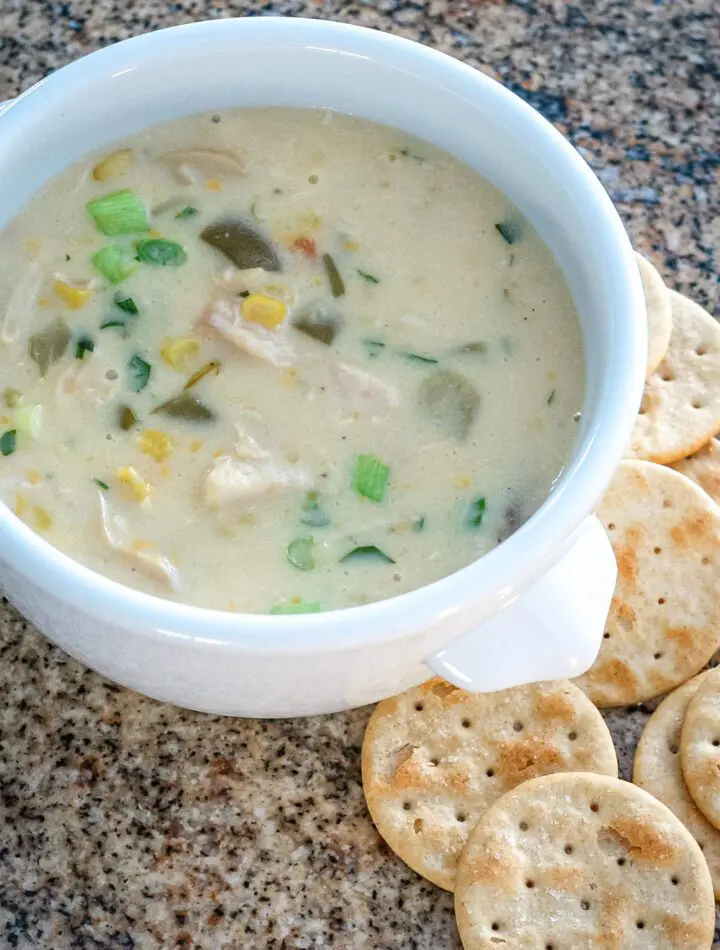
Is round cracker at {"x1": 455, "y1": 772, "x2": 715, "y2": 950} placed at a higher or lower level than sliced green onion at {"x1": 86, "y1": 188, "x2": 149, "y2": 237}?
lower

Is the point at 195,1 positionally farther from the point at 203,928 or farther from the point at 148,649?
the point at 203,928

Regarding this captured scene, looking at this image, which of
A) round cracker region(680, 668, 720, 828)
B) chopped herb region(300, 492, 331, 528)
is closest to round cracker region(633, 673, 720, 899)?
round cracker region(680, 668, 720, 828)

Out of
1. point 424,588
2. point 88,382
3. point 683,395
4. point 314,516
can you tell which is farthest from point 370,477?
point 683,395

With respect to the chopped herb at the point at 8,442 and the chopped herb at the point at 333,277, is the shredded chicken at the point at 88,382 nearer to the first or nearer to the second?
the chopped herb at the point at 8,442

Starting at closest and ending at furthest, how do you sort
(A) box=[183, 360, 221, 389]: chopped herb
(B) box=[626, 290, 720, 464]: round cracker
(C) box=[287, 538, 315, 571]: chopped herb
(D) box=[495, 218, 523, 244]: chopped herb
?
1. (C) box=[287, 538, 315, 571]: chopped herb
2. (A) box=[183, 360, 221, 389]: chopped herb
3. (D) box=[495, 218, 523, 244]: chopped herb
4. (B) box=[626, 290, 720, 464]: round cracker

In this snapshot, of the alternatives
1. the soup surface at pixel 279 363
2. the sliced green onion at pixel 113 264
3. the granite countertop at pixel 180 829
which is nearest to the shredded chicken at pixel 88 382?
the soup surface at pixel 279 363

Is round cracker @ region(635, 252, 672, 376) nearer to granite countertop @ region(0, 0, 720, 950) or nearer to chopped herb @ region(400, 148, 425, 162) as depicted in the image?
chopped herb @ region(400, 148, 425, 162)
